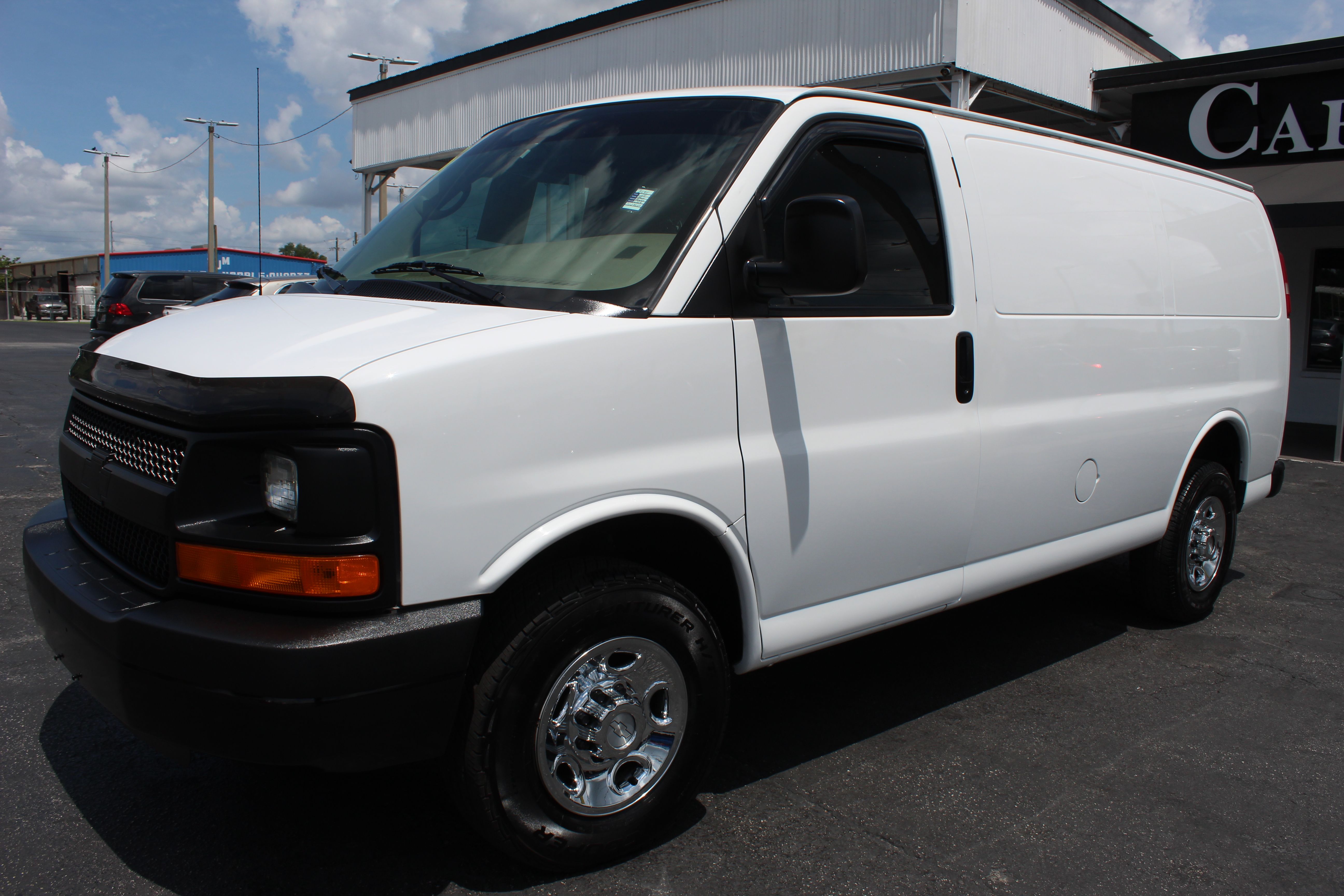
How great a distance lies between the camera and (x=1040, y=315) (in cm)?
359

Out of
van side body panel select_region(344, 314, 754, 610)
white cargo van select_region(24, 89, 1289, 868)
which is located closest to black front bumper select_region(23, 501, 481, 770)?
white cargo van select_region(24, 89, 1289, 868)

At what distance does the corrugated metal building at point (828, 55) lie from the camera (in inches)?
472

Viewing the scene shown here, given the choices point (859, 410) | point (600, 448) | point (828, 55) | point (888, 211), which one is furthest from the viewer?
point (828, 55)

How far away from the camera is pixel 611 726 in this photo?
2594mm

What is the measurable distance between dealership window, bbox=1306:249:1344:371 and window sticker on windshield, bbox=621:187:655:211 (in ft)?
43.8

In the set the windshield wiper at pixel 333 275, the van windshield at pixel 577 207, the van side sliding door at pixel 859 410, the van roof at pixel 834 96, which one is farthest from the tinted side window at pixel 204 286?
the van side sliding door at pixel 859 410

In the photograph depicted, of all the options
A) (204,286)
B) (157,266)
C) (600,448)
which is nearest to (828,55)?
(600,448)

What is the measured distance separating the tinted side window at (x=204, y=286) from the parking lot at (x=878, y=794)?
19.0 meters

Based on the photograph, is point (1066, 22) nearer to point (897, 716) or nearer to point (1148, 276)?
point (1148, 276)

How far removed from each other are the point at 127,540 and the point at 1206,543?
471 centimetres

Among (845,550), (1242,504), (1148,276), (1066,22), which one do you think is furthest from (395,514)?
(1066,22)

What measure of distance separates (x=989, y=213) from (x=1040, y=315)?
1.37ft

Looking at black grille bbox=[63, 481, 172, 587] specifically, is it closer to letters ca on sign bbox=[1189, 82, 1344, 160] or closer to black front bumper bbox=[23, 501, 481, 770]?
black front bumper bbox=[23, 501, 481, 770]

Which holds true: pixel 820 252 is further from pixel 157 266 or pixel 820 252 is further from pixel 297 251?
pixel 297 251
